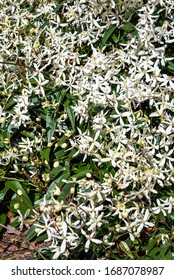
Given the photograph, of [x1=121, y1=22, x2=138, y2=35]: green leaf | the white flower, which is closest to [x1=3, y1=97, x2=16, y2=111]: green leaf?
[x1=121, y1=22, x2=138, y2=35]: green leaf

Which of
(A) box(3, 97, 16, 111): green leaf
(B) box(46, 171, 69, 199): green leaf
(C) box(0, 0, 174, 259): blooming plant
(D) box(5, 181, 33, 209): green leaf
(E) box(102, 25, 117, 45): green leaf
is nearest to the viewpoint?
(C) box(0, 0, 174, 259): blooming plant

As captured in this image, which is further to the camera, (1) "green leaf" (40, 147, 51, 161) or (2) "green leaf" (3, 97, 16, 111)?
(2) "green leaf" (3, 97, 16, 111)

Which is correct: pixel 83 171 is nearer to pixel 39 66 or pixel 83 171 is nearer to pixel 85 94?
pixel 85 94

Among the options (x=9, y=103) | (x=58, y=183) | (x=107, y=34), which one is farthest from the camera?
(x=107, y=34)

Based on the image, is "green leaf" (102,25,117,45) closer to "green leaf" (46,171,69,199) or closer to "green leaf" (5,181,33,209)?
"green leaf" (46,171,69,199)

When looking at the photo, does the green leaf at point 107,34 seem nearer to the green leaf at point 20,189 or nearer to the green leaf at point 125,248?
the green leaf at point 20,189

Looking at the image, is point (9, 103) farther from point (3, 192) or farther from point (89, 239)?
point (89, 239)

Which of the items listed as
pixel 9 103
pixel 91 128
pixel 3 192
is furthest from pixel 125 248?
pixel 9 103
